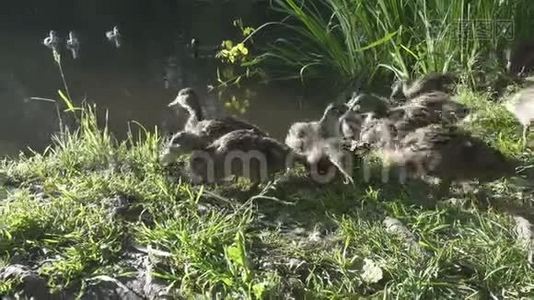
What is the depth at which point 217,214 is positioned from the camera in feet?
7.31

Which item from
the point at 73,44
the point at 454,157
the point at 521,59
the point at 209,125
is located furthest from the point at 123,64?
the point at 454,157

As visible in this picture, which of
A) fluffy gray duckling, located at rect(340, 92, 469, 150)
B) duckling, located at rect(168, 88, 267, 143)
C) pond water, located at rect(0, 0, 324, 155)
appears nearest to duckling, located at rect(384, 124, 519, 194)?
fluffy gray duckling, located at rect(340, 92, 469, 150)

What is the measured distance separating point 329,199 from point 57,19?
3742 millimetres

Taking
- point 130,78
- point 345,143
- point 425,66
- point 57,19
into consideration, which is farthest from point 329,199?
point 57,19

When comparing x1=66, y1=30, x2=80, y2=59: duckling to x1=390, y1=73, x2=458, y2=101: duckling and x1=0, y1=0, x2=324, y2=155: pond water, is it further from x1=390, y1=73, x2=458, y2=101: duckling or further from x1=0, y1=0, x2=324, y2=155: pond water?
x1=390, y1=73, x2=458, y2=101: duckling

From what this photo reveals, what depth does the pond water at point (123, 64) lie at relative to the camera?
Answer: 3.56 metres

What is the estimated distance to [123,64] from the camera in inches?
172

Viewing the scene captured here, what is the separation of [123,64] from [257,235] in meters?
2.47

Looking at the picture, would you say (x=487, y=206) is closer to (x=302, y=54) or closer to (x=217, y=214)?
(x=217, y=214)

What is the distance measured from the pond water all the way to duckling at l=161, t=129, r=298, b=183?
91cm

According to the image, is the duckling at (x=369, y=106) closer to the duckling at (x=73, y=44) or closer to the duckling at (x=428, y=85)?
the duckling at (x=428, y=85)

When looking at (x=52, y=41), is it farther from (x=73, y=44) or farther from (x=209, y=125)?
(x=209, y=125)

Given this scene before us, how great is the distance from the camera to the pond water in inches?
140

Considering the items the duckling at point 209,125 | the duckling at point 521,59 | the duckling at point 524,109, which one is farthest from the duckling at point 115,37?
the duckling at point 524,109
